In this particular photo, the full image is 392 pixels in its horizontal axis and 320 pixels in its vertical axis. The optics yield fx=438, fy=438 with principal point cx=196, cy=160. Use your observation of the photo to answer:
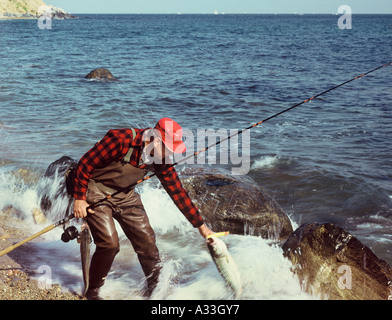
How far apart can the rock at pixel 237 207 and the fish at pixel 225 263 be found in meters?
1.66

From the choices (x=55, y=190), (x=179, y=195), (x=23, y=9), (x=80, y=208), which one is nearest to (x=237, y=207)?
(x=179, y=195)

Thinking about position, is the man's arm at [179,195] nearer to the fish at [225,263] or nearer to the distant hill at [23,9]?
the fish at [225,263]

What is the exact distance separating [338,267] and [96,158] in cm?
277

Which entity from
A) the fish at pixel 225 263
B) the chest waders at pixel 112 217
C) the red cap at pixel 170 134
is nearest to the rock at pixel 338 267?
the fish at pixel 225 263

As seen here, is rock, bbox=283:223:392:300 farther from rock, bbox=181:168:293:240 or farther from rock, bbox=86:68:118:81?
rock, bbox=86:68:118:81

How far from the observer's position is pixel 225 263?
444 centimetres

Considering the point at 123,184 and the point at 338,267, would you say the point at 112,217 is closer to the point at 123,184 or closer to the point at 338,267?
the point at 123,184

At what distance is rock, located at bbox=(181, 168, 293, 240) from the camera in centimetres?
643

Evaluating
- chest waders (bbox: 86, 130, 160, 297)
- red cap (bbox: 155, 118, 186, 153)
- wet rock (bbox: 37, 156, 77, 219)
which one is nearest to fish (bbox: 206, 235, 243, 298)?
chest waders (bbox: 86, 130, 160, 297)

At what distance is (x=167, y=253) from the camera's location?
233 inches

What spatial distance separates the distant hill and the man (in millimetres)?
122361

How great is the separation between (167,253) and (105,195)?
202 cm
